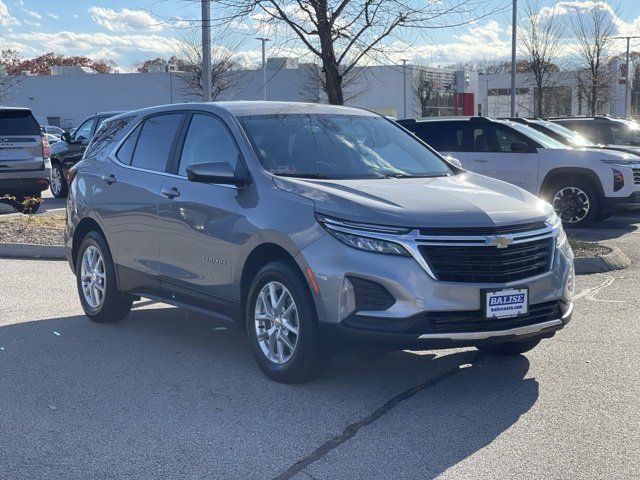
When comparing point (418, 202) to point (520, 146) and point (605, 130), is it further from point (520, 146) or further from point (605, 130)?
point (605, 130)

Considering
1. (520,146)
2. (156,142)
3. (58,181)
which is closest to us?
(156,142)

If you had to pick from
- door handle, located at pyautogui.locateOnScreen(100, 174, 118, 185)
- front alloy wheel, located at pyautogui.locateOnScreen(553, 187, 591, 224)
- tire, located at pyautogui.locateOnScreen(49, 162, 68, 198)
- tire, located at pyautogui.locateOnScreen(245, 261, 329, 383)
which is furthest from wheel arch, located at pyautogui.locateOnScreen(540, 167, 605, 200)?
tire, located at pyautogui.locateOnScreen(49, 162, 68, 198)

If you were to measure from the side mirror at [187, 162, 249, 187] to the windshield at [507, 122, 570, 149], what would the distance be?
9.36 meters

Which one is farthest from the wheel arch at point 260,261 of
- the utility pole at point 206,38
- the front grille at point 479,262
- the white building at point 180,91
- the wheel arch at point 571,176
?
the white building at point 180,91

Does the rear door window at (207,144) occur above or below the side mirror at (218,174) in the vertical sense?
above

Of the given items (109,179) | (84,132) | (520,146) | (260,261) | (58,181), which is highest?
(84,132)

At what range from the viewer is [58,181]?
2066 centimetres

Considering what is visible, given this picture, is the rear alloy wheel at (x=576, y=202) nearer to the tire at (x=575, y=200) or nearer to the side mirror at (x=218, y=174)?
the tire at (x=575, y=200)

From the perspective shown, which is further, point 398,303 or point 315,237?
point 315,237

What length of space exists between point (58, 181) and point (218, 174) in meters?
15.7

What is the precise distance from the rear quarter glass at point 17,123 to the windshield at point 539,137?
339 inches

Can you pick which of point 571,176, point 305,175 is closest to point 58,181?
point 571,176

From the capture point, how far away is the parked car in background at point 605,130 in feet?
63.4

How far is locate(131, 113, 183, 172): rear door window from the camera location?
7.06 meters
